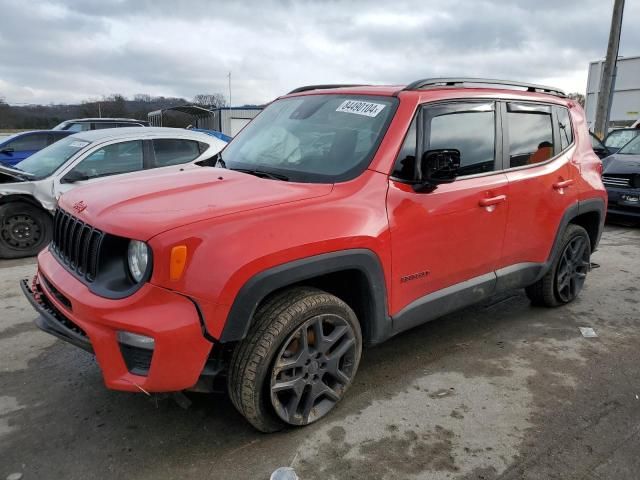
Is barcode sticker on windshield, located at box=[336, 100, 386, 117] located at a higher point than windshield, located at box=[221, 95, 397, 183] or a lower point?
higher

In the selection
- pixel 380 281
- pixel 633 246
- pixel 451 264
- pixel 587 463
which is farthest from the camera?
pixel 633 246

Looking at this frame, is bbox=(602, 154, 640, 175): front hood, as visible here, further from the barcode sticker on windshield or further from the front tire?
the front tire

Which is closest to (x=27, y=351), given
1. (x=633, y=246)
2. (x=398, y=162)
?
(x=398, y=162)

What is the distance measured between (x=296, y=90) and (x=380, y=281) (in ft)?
6.34

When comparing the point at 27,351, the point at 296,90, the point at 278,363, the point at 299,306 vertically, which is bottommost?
the point at 27,351

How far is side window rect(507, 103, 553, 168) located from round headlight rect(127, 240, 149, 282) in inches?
103

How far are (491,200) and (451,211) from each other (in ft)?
1.36

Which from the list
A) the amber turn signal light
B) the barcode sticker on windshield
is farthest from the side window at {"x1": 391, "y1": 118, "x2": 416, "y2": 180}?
the amber turn signal light

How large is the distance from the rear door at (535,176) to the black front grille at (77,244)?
269 cm

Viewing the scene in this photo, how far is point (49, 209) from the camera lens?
6391 mm

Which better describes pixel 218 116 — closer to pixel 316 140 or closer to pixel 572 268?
pixel 572 268

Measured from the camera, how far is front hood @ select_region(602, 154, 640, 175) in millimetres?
8500

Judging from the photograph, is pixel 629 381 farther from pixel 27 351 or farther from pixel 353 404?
pixel 27 351

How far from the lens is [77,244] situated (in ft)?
8.85
